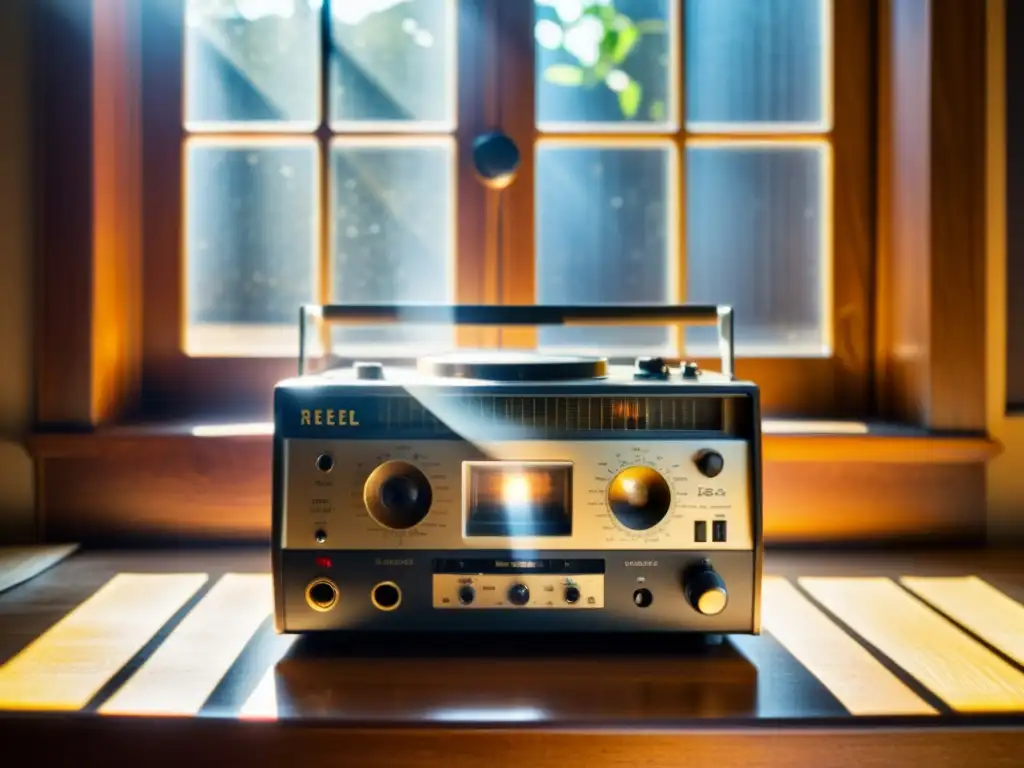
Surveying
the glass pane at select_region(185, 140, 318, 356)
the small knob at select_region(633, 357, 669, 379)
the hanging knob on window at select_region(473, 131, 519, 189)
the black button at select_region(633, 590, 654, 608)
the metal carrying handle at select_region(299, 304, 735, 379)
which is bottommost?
the black button at select_region(633, 590, 654, 608)

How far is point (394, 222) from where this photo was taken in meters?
1.22

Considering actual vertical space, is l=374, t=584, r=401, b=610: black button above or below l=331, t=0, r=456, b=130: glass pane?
below

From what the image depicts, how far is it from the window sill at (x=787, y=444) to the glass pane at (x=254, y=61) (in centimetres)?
49

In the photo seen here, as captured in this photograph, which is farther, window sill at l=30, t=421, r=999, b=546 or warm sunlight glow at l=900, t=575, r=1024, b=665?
window sill at l=30, t=421, r=999, b=546

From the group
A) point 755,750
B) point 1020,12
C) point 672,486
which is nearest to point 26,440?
point 672,486

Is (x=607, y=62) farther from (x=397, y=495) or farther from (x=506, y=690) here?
(x=506, y=690)

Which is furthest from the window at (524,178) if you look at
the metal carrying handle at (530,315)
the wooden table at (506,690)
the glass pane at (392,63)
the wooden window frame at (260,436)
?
the wooden table at (506,690)

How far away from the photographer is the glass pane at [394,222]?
4.01 ft

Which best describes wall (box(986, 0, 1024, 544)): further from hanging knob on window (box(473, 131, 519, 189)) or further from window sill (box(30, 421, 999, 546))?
hanging knob on window (box(473, 131, 519, 189))

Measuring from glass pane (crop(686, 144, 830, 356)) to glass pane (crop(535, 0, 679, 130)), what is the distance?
0.10 m

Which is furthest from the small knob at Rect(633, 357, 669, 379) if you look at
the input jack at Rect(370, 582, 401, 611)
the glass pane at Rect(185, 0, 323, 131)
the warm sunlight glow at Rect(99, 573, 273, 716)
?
the glass pane at Rect(185, 0, 323, 131)

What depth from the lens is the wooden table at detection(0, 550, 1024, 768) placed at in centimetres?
57

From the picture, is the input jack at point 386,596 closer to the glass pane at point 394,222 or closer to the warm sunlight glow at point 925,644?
the warm sunlight glow at point 925,644

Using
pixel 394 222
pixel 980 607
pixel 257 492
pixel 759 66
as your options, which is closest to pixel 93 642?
pixel 257 492
